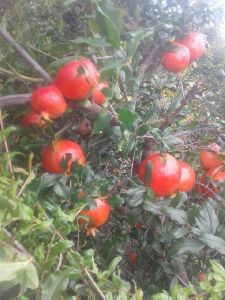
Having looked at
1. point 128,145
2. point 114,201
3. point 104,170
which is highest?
point 128,145

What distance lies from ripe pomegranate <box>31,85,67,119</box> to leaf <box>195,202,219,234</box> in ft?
1.16

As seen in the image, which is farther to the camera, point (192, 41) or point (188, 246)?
point (192, 41)

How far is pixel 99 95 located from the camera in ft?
2.80

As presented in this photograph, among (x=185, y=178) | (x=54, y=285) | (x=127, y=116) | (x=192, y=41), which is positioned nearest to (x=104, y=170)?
(x=185, y=178)

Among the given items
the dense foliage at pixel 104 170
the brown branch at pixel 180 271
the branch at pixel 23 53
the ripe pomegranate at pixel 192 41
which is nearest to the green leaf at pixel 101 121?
the dense foliage at pixel 104 170

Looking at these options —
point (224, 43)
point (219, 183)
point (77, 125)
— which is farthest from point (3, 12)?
point (224, 43)

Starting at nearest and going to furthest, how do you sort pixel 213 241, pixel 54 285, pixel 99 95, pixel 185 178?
pixel 54 285 < pixel 213 241 < pixel 99 95 < pixel 185 178

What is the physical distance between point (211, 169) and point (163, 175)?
7.1 inches

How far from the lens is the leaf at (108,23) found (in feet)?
2.01

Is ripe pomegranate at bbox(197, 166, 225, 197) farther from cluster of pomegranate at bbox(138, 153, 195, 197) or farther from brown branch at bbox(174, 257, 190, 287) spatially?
brown branch at bbox(174, 257, 190, 287)

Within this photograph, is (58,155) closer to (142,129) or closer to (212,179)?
(142,129)

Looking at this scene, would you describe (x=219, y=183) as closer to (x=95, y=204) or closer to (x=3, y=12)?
(x=95, y=204)

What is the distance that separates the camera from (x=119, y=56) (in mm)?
654

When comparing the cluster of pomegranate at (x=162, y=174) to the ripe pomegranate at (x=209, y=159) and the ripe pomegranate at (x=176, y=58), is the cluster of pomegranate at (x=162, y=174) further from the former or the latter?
the ripe pomegranate at (x=176, y=58)
